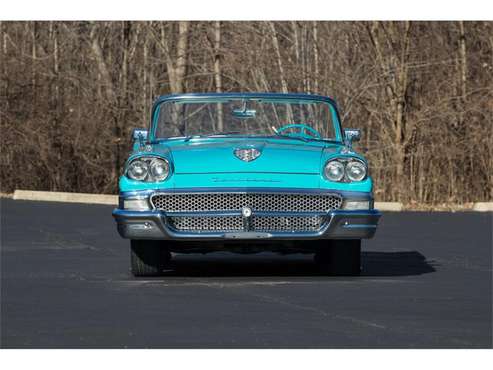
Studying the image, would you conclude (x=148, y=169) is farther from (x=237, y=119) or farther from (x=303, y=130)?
(x=303, y=130)

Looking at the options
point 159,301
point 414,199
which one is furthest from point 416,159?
point 159,301

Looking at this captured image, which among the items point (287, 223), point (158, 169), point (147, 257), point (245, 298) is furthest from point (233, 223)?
point (245, 298)

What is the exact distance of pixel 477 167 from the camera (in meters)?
28.5

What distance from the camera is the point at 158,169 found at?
42.5 feet

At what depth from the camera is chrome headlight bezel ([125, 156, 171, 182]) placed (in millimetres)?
12938

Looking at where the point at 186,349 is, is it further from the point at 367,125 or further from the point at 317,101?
the point at 367,125

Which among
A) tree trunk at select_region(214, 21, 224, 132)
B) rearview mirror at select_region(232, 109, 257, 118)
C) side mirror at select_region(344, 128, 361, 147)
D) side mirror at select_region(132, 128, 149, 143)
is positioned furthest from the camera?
tree trunk at select_region(214, 21, 224, 132)

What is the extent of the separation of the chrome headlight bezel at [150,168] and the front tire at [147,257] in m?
0.60

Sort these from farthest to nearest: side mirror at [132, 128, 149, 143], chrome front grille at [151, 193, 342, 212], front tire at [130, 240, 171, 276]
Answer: side mirror at [132, 128, 149, 143], front tire at [130, 240, 171, 276], chrome front grille at [151, 193, 342, 212]

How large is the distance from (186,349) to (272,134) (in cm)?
624

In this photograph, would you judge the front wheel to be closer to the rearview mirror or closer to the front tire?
the front tire

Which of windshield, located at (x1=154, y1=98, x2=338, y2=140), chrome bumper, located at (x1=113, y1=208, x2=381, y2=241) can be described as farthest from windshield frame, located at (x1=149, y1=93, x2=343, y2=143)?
chrome bumper, located at (x1=113, y1=208, x2=381, y2=241)

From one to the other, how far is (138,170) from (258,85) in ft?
58.6

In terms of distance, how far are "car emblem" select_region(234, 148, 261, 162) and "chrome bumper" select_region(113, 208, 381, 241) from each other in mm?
669
